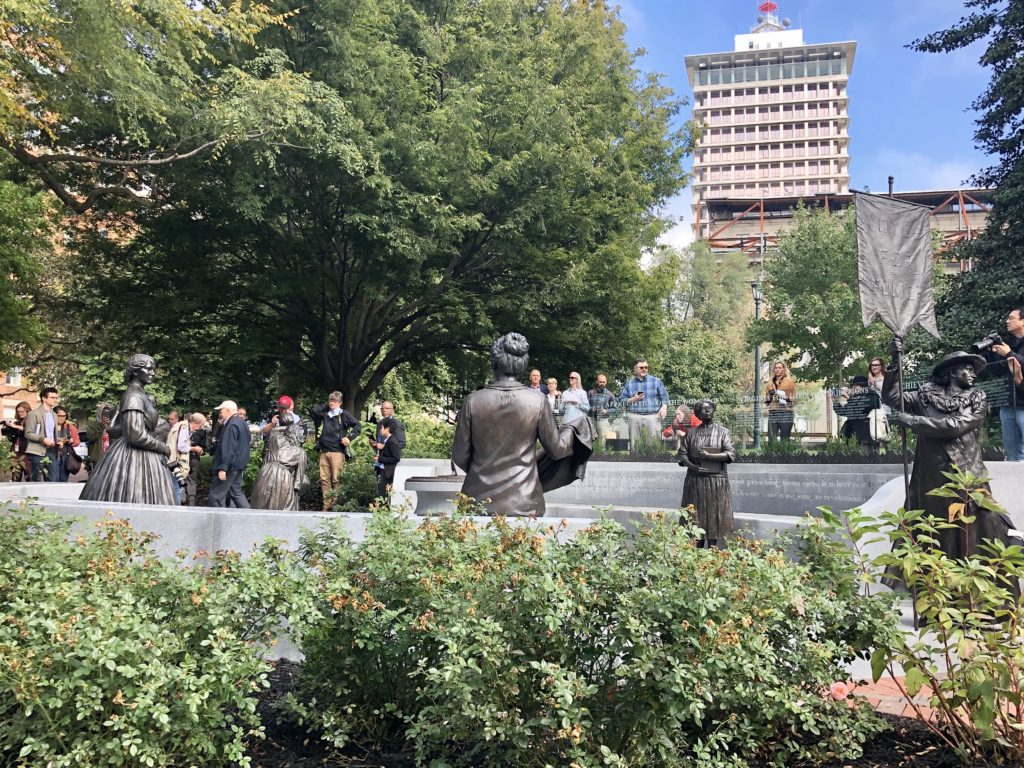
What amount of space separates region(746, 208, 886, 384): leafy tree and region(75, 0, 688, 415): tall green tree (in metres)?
13.9

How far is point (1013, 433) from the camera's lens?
10.3m

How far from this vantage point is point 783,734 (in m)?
→ 4.07

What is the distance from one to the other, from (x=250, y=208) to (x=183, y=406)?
27.2 ft

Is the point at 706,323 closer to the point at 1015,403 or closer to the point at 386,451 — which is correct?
the point at 386,451

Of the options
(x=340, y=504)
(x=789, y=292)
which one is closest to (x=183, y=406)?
(x=340, y=504)

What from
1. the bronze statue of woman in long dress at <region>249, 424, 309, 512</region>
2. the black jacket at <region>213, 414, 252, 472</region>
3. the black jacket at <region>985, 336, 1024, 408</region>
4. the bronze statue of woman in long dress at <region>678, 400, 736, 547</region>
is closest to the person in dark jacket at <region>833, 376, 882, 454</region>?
the black jacket at <region>985, 336, 1024, 408</region>

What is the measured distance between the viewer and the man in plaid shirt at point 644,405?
15.7 m

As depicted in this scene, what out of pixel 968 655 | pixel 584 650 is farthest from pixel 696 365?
pixel 584 650

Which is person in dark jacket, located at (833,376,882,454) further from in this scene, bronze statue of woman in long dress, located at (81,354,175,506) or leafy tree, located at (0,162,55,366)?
leafy tree, located at (0,162,55,366)

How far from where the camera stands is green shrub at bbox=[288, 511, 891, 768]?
3410 millimetres

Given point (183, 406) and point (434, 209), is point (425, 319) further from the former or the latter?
point (183, 406)

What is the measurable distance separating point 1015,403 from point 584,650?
8.60m

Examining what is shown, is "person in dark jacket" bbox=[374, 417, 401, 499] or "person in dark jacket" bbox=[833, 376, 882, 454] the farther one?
"person in dark jacket" bbox=[374, 417, 401, 499]

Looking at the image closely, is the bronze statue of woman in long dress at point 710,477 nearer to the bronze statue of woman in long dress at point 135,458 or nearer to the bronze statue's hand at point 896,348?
the bronze statue's hand at point 896,348
